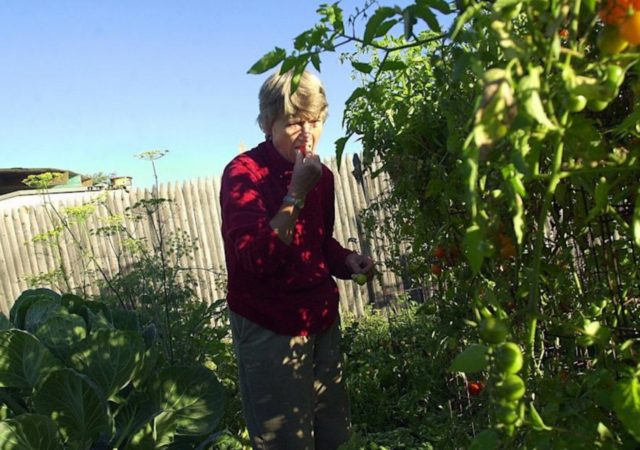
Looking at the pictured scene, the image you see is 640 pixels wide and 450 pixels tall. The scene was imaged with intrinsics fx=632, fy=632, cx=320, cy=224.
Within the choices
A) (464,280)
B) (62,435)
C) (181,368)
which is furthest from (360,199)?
(464,280)

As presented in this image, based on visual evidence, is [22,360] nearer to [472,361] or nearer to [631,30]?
[472,361]

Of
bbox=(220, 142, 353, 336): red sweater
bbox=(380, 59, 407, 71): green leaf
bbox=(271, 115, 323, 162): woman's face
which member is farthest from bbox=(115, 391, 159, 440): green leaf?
bbox=(380, 59, 407, 71): green leaf

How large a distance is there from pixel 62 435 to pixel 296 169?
3.93 feet

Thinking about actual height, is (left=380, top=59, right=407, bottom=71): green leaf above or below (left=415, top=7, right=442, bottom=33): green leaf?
below

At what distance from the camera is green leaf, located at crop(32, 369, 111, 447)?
6.75ft

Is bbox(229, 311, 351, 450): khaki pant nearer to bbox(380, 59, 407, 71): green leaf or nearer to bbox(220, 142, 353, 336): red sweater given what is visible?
bbox(220, 142, 353, 336): red sweater

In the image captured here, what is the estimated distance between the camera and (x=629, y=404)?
572mm

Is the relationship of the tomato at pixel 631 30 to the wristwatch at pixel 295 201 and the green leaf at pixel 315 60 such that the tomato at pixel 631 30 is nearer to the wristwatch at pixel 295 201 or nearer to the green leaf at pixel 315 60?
the green leaf at pixel 315 60

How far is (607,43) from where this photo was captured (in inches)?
23.6

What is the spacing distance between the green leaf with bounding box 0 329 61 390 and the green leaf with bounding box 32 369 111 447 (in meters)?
0.09

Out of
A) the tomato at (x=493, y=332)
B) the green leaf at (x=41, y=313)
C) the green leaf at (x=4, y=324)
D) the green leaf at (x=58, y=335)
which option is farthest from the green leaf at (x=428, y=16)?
the green leaf at (x=4, y=324)

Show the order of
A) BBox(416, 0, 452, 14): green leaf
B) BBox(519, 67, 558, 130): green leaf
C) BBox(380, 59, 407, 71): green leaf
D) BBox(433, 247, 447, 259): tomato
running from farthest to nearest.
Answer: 1. BBox(433, 247, 447, 259): tomato
2. BBox(380, 59, 407, 71): green leaf
3. BBox(416, 0, 452, 14): green leaf
4. BBox(519, 67, 558, 130): green leaf

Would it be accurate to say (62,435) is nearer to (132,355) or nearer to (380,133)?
(132,355)

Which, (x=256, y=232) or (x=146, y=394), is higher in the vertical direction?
(x=256, y=232)
